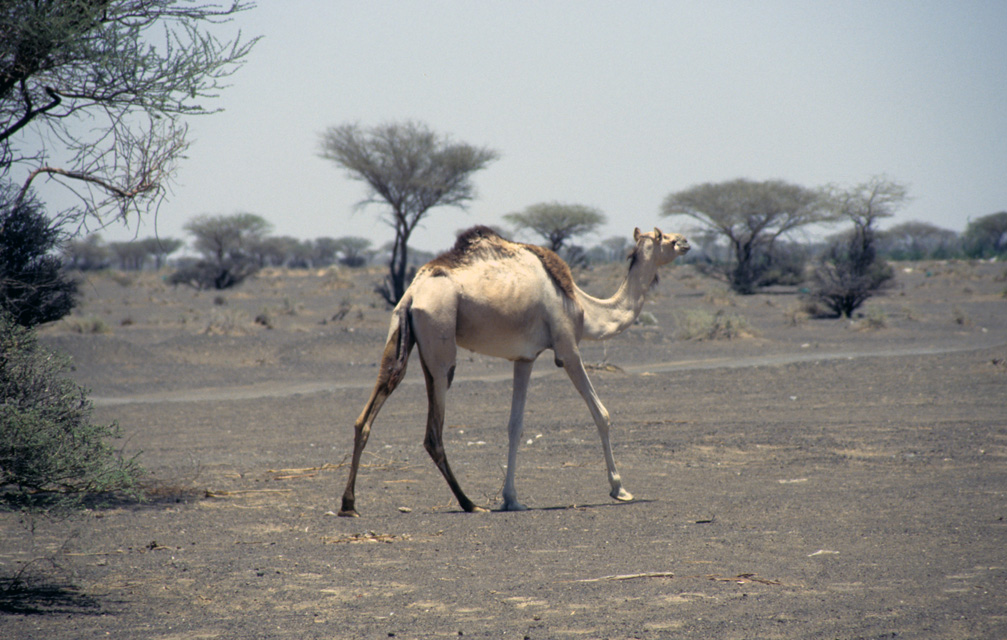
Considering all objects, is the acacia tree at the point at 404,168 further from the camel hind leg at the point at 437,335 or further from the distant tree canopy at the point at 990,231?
the distant tree canopy at the point at 990,231

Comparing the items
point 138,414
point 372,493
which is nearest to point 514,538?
point 372,493

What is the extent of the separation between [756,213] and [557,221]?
13.9 meters

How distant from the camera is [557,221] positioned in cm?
6012

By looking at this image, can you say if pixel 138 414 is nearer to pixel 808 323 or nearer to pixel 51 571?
pixel 51 571

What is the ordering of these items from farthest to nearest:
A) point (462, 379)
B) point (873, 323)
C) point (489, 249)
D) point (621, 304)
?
point (873, 323) → point (462, 379) → point (621, 304) → point (489, 249)

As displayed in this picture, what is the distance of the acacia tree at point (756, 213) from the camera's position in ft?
178

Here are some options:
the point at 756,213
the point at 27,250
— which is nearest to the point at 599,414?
the point at 27,250

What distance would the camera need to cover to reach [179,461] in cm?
1078

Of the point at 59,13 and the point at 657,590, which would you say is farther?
the point at 59,13

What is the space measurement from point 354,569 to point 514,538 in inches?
54.1

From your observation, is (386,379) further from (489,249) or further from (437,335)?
(489,249)

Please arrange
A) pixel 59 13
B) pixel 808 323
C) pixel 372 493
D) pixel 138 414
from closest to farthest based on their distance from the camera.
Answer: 1. pixel 59 13
2. pixel 372 493
3. pixel 138 414
4. pixel 808 323

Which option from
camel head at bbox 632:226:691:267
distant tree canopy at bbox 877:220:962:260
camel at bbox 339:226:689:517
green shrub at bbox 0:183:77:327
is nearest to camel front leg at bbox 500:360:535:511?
camel at bbox 339:226:689:517

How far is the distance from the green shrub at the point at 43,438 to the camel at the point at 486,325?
2134mm
